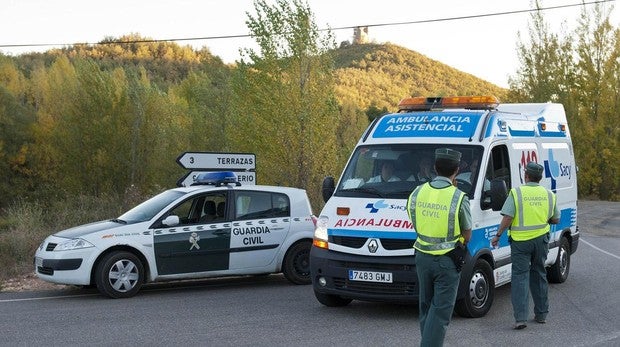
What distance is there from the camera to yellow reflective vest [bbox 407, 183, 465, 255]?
629cm

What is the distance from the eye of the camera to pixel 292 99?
25406 millimetres

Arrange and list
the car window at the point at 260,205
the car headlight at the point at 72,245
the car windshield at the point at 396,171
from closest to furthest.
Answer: the car windshield at the point at 396,171, the car headlight at the point at 72,245, the car window at the point at 260,205

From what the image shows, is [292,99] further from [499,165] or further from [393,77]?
[393,77]

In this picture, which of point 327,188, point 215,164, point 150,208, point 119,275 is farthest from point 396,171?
point 215,164

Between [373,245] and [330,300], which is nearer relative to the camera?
[373,245]

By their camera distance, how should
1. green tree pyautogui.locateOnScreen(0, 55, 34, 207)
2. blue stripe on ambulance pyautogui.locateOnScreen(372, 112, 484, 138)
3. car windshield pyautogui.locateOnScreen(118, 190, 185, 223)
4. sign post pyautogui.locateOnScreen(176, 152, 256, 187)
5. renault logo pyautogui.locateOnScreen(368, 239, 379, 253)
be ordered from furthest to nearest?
green tree pyautogui.locateOnScreen(0, 55, 34, 207)
sign post pyautogui.locateOnScreen(176, 152, 256, 187)
car windshield pyautogui.locateOnScreen(118, 190, 185, 223)
blue stripe on ambulance pyautogui.locateOnScreen(372, 112, 484, 138)
renault logo pyautogui.locateOnScreen(368, 239, 379, 253)

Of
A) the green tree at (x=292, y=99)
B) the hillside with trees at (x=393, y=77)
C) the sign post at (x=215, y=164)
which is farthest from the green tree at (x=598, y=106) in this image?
the hillside with trees at (x=393, y=77)

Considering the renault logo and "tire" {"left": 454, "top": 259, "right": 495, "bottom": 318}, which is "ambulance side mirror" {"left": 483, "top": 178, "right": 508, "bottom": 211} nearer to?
"tire" {"left": 454, "top": 259, "right": 495, "bottom": 318}

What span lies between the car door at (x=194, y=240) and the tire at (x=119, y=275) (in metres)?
0.32

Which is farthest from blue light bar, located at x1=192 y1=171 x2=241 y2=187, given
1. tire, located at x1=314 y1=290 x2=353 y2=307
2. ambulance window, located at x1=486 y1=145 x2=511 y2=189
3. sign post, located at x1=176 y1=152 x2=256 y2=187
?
ambulance window, located at x1=486 y1=145 x2=511 y2=189

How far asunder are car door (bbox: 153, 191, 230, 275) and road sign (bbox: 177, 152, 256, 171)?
2.66 meters

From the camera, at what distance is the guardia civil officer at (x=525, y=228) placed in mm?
8445

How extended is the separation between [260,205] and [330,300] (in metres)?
2.79

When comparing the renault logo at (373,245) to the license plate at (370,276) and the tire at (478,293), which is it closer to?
the license plate at (370,276)
